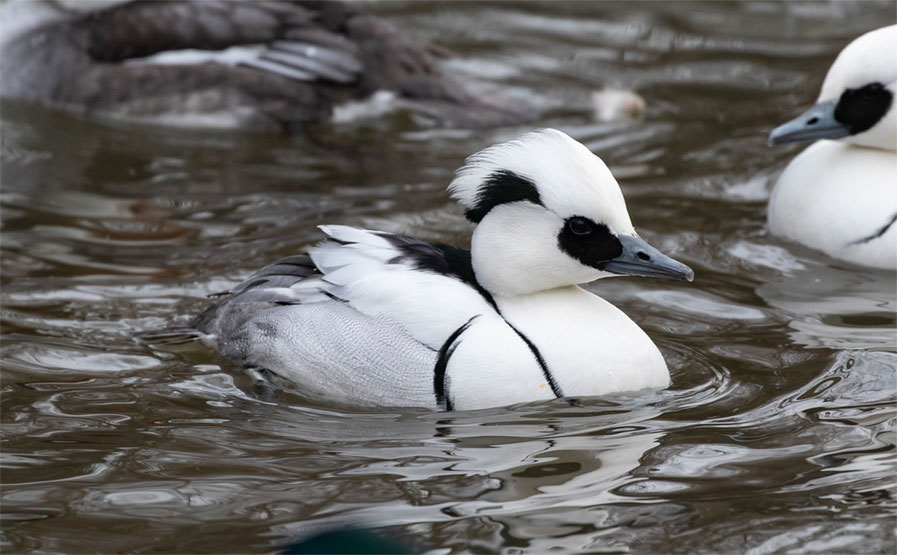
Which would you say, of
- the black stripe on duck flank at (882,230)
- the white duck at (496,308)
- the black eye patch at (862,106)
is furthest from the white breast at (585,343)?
the black eye patch at (862,106)

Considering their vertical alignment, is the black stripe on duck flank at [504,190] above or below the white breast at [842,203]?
above

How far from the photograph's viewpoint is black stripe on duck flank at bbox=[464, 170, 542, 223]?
15.3ft

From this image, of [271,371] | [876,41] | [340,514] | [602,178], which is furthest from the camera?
[876,41]

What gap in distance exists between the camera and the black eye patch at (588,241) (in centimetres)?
470

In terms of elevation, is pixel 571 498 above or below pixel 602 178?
below

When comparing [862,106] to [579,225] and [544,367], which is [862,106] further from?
[544,367]

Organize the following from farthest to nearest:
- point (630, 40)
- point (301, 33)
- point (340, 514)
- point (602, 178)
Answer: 1. point (630, 40)
2. point (301, 33)
3. point (602, 178)
4. point (340, 514)

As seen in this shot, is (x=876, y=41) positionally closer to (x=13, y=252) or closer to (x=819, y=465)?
(x=819, y=465)

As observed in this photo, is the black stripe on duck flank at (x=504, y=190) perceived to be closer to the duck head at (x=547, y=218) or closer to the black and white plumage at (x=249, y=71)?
the duck head at (x=547, y=218)

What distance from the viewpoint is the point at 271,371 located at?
5.00m

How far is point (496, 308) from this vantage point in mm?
4824

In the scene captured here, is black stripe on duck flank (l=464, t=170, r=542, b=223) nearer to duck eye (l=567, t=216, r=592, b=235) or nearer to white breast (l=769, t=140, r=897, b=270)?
duck eye (l=567, t=216, r=592, b=235)

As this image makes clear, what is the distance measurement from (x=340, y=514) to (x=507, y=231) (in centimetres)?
123

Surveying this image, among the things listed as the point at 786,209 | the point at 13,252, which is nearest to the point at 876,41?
the point at 786,209
